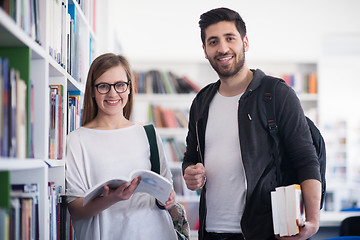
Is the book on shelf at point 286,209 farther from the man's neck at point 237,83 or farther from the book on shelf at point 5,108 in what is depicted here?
the book on shelf at point 5,108

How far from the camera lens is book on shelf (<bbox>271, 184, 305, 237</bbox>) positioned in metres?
1.48

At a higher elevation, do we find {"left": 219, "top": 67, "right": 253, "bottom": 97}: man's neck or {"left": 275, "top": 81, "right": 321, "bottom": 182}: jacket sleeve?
{"left": 219, "top": 67, "right": 253, "bottom": 97}: man's neck

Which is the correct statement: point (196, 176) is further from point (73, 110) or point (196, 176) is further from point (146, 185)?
point (73, 110)

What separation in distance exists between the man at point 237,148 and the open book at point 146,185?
180 millimetres

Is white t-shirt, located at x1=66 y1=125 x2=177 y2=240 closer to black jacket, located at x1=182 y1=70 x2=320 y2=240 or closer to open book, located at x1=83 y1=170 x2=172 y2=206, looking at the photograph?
open book, located at x1=83 y1=170 x2=172 y2=206

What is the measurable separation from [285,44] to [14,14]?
15.8ft

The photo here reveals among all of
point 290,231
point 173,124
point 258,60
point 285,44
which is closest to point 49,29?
point 290,231

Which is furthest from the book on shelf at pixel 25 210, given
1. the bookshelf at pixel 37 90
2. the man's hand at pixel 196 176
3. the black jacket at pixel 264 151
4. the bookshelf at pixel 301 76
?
→ the bookshelf at pixel 301 76

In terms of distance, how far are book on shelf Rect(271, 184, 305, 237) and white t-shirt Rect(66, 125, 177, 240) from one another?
45 centimetres

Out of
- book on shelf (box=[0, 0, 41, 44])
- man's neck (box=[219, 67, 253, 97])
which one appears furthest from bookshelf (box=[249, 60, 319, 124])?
book on shelf (box=[0, 0, 41, 44])

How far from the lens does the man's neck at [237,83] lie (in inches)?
70.9

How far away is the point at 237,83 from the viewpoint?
1.81 m

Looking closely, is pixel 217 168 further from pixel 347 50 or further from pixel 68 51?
pixel 347 50

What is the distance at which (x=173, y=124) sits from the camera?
5.04 meters
